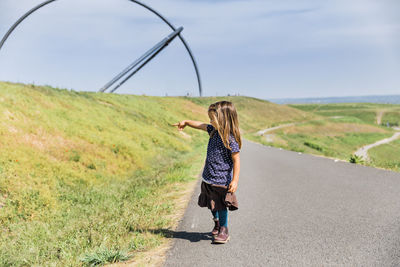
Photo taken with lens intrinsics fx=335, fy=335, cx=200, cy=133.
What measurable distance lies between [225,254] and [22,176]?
7.11 m

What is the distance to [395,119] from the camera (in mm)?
149125

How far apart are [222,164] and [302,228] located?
1785 mm

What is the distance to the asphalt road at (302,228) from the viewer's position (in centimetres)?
415

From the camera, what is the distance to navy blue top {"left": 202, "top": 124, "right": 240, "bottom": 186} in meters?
4.67

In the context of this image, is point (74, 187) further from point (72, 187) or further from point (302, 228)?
point (302, 228)

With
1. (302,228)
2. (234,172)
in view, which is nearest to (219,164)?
(234,172)

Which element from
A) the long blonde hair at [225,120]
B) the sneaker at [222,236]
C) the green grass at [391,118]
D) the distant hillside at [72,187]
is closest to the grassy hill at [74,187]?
the distant hillside at [72,187]

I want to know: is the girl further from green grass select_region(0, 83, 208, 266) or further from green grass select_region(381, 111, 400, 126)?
green grass select_region(381, 111, 400, 126)

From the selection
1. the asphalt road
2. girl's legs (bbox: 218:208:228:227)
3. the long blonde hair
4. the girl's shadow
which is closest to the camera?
the asphalt road

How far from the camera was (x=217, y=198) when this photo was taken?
4.70 metres

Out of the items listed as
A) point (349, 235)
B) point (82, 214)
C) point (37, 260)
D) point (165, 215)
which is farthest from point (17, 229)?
point (349, 235)

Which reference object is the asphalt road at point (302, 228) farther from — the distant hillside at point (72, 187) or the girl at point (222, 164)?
the distant hillside at point (72, 187)

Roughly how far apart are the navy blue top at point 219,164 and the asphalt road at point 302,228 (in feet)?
3.03

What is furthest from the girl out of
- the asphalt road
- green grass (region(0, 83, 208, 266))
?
green grass (region(0, 83, 208, 266))
